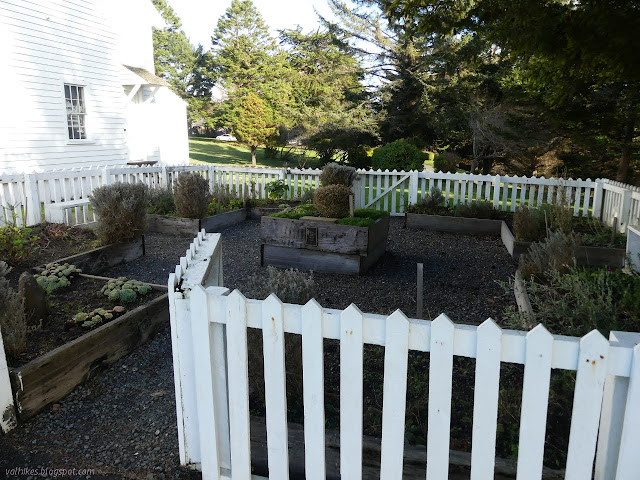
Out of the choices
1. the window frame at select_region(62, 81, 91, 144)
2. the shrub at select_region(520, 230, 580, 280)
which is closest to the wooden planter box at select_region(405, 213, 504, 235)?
the shrub at select_region(520, 230, 580, 280)

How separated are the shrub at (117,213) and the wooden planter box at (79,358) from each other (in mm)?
2814

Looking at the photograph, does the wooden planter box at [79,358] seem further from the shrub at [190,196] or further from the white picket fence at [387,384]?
the shrub at [190,196]

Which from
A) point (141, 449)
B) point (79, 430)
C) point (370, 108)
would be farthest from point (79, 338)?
point (370, 108)

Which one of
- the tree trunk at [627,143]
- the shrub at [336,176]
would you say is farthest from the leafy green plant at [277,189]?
the tree trunk at [627,143]

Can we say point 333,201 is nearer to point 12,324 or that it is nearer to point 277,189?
point 277,189

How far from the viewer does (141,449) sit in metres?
2.64

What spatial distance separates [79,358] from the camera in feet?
10.8

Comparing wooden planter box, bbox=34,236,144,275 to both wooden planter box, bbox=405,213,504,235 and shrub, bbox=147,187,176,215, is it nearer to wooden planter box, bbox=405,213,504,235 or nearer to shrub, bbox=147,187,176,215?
shrub, bbox=147,187,176,215

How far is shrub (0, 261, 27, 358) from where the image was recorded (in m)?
3.13

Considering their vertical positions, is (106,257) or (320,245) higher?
(320,245)

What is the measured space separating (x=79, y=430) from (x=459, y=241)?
7.10 m

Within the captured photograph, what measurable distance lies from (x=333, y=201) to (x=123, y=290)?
3478mm

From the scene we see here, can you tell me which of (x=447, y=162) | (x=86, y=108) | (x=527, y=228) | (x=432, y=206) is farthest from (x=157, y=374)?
(x=447, y=162)

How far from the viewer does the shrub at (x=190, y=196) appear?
8.80 m
